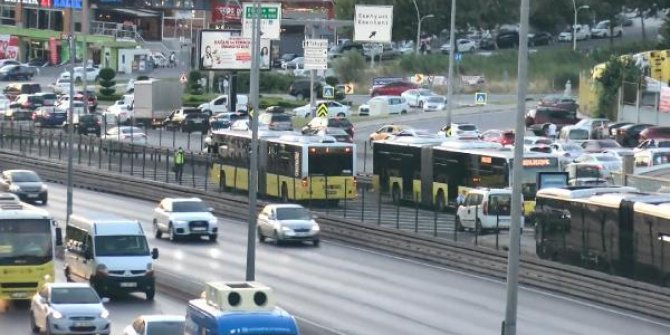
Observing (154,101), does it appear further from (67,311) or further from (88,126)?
(67,311)

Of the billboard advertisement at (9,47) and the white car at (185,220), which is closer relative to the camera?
the white car at (185,220)

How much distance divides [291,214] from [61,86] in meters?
71.4

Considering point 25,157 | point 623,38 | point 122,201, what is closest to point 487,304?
point 122,201

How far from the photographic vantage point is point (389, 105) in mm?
100125

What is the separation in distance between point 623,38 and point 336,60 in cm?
3121

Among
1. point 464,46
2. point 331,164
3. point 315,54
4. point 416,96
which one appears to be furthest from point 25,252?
point 464,46

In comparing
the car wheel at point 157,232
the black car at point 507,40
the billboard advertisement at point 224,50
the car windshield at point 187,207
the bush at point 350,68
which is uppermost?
the black car at point 507,40

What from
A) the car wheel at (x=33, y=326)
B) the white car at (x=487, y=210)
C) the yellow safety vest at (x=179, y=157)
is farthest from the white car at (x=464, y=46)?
the car wheel at (x=33, y=326)

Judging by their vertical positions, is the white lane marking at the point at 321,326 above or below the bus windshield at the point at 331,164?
below

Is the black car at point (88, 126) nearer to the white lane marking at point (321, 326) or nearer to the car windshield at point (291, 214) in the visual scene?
the car windshield at point (291, 214)

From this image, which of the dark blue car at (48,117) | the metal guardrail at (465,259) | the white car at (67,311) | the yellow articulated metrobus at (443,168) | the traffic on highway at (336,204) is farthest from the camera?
the dark blue car at (48,117)

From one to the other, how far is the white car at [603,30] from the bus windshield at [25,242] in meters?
112

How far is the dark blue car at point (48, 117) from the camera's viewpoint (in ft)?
308

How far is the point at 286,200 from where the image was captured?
59.8m
